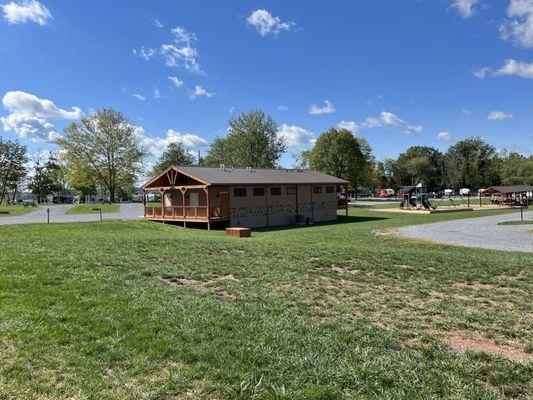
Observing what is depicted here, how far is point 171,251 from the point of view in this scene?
11.7 meters

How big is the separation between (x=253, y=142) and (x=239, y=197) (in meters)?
33.4

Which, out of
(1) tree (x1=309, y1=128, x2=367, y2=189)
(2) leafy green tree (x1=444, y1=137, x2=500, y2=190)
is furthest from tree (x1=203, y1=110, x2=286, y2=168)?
(2) leafy green tree (x1=444, y1=137, x2=500, y2=190)

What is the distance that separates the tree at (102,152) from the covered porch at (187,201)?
98.3 ft

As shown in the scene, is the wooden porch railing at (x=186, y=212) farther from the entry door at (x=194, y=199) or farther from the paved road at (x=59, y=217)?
the paved road at (x=59, y=217)

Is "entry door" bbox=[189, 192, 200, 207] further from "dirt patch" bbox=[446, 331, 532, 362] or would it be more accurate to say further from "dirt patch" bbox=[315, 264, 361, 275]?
"dirt patch" bbox=[446, 331, 532, 362]

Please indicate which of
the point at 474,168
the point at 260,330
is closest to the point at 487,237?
the point at 260,330

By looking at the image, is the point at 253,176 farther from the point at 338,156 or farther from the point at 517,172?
the point at 517,172

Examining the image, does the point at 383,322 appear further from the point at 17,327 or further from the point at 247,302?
the point at 17,327

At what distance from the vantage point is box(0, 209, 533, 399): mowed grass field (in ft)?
12.8

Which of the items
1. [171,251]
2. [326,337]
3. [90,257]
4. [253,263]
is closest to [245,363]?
[326,337]

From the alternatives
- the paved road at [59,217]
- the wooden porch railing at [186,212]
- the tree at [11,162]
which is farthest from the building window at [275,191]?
the tree at [11,162]

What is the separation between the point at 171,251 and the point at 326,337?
748 centimetres

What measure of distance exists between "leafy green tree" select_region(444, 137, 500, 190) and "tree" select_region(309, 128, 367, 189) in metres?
46.7

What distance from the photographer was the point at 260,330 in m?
5.26
